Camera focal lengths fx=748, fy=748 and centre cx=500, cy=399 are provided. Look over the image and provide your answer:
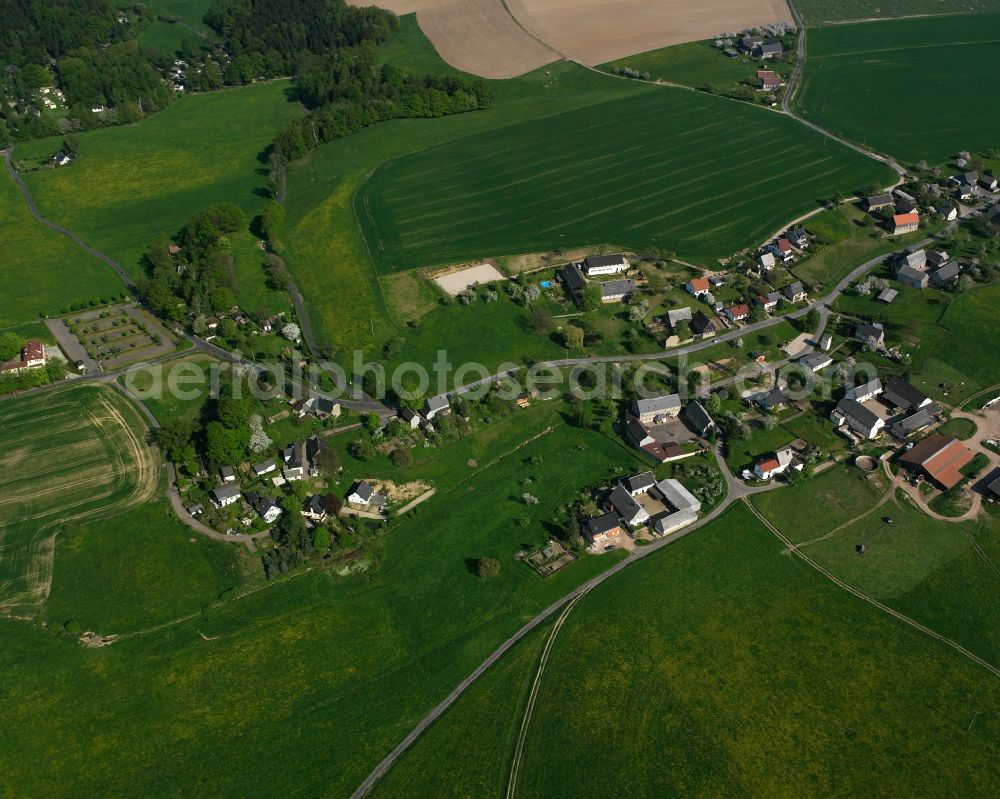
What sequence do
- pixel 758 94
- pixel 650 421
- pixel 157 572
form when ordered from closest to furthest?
pixel 157 572 → pixel 650 421 → pixel 758 94

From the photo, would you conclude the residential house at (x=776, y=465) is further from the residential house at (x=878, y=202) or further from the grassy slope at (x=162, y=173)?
the grassy slope at (x=162, y=173)

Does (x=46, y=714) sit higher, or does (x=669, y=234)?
(x=669, y=234)

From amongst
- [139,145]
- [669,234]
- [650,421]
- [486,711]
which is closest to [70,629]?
[486,711]

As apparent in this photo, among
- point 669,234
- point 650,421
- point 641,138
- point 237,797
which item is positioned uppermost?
point 641,138

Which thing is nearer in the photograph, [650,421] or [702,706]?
[702,706]

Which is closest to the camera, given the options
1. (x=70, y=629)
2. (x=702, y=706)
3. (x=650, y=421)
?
(x=702, y=706)

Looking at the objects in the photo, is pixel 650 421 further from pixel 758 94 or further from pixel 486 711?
pixel 758 94

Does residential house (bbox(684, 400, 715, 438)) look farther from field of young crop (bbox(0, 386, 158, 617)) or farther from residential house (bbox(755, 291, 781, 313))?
field of young crop (bbox(0, 386, 158, 617))
